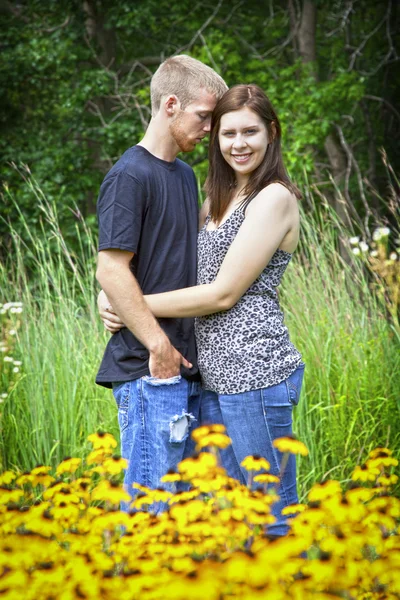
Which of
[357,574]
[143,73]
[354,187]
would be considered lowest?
[357,574]

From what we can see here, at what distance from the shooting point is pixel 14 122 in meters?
10.5

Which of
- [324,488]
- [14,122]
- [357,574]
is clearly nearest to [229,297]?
[324,488]

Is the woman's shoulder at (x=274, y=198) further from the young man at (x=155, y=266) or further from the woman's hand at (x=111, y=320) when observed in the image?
the woman's hand at (x=111, y=320)

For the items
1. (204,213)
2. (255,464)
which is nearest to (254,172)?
(204,213)

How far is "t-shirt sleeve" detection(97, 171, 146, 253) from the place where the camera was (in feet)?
7.38

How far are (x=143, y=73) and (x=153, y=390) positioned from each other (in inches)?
379

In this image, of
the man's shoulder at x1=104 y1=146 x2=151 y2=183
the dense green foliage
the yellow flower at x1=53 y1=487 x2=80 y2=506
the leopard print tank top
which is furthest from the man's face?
the dense green foliage

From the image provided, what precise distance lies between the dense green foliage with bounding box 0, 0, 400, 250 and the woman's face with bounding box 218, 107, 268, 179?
20.2 feet

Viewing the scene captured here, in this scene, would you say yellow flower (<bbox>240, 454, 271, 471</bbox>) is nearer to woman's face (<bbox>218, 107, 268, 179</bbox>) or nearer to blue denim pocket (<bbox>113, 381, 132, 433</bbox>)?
blue denim pocket (<bbox>113, 381, 132, 433</bbox>)

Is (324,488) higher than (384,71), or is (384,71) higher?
(384,71)

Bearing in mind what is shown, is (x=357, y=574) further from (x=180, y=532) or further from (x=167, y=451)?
(x=167, y=451)

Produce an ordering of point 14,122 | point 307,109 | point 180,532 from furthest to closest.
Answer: point 14,122, point 307,109, point 180,532

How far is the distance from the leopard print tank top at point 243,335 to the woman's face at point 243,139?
0.17 m

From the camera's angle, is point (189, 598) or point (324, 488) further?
point (324, 488)
